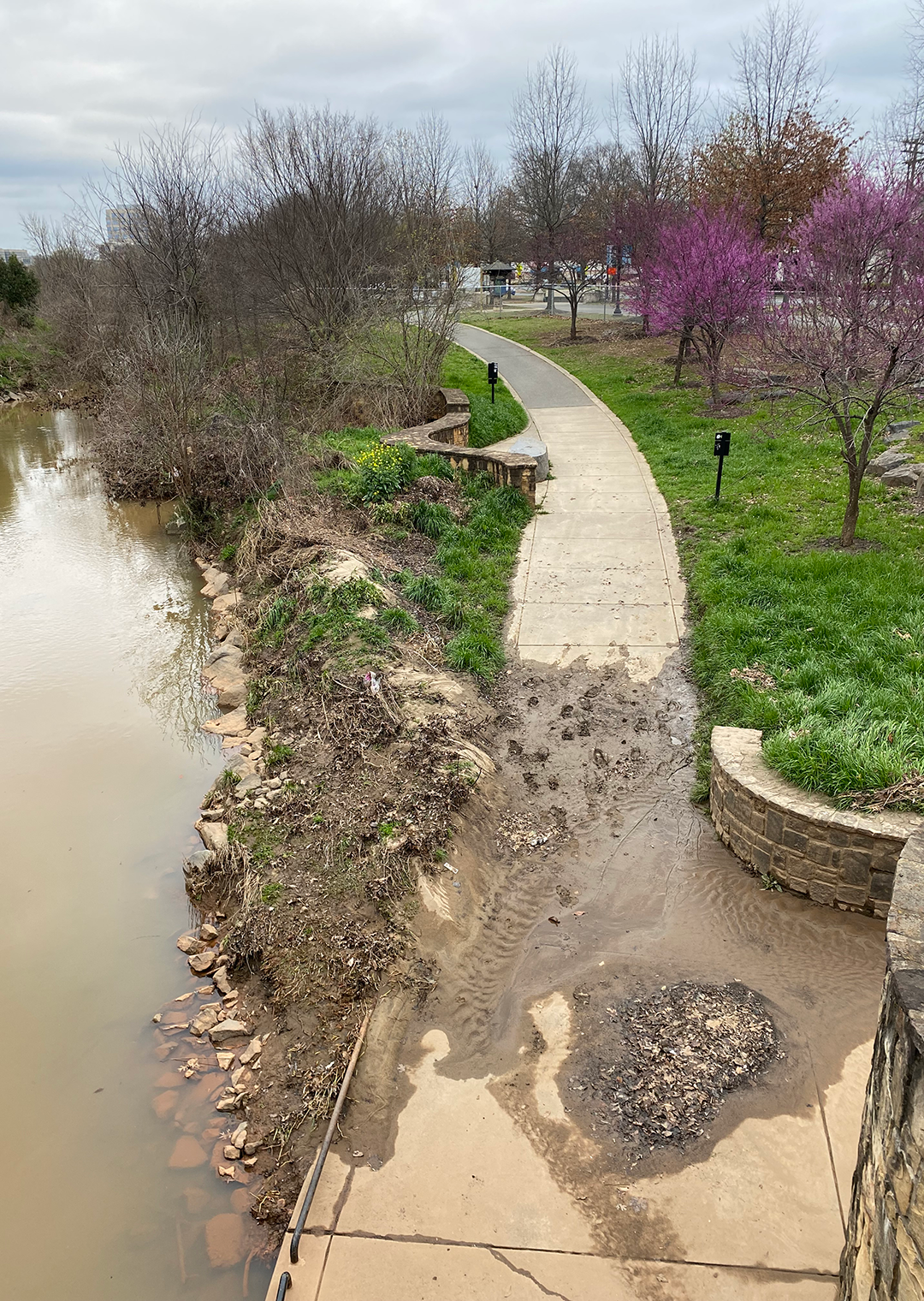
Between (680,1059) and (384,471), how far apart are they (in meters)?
8.95

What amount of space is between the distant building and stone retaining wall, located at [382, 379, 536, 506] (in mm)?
10460

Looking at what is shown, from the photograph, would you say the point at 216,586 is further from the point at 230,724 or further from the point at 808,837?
the point at 808,837

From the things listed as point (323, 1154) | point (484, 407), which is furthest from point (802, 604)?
point (484, 407)

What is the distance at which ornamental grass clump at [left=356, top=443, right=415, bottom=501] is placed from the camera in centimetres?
1130

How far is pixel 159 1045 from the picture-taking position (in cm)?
475

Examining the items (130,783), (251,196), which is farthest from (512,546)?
(251,196)

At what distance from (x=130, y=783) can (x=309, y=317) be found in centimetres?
1288

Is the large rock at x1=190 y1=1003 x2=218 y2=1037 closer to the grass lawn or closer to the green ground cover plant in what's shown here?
the grass lawn

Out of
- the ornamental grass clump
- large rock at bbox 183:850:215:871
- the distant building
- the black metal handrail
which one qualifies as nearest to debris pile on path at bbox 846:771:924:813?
the black metal handrail

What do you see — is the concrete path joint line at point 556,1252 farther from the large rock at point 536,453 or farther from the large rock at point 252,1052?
the large rock at point 536,453

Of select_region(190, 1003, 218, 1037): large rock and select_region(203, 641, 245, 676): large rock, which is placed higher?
select_region(203, 641, 245, 676): large rock

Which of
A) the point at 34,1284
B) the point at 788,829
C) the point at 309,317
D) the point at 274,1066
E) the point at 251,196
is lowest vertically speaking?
the point at 34,1284

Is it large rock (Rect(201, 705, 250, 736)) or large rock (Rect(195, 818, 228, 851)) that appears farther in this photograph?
large rock (Rect(201, 705, 250, 736))

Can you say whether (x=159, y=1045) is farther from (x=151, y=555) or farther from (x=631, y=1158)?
(x=151, y=555)
